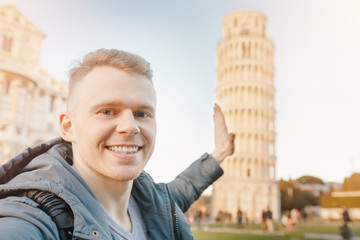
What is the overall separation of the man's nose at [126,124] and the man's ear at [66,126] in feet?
0.65

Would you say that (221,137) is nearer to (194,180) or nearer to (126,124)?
(194,180)

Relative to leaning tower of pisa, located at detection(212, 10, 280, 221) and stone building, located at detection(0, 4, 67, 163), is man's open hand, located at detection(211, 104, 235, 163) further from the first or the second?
leaning tower of pisa, located at detection(212, 10, 280, 221)

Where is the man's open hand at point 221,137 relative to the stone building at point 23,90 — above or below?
below

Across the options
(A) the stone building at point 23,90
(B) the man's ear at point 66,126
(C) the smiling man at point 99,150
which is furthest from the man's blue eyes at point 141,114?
(A) the stone building at point 23,90

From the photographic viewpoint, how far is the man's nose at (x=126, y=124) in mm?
1053

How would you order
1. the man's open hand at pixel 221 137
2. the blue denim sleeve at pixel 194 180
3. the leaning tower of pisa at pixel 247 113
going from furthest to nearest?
the leaning tower of pisa at pixel 247 113 < the man's open hand at pixel 221 137 < the blue denim sleeve at pixel 194 180

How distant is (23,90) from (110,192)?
26.0 m

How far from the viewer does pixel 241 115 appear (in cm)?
4103

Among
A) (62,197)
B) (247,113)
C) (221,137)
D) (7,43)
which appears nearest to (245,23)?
(247,113)

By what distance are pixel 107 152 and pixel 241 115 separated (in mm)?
40755

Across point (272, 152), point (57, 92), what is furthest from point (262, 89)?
point (57, 92)

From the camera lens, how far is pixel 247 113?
4097 centimetres

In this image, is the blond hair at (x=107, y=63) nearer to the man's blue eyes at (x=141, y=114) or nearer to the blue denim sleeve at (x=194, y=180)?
the man's blue eyes at (x=141, y=114)

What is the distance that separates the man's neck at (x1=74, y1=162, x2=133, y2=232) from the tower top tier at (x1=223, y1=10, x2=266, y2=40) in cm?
4517
